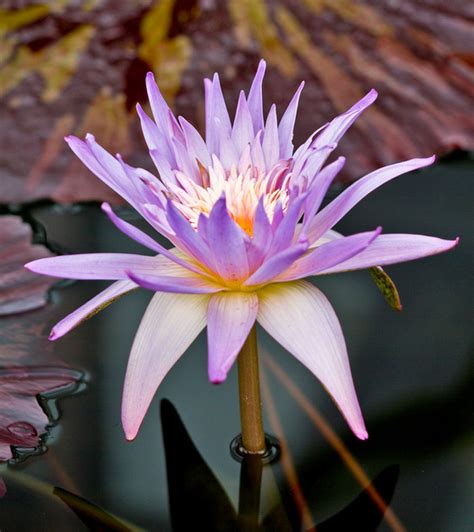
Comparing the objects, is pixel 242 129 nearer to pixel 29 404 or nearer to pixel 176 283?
pixel 176 283

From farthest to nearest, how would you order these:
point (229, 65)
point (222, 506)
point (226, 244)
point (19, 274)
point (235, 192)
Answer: point (229, 65), point (19, 274), point (222, 506), point (235, 192), point (226, 244)

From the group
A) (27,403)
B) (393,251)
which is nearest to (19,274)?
(27,403)

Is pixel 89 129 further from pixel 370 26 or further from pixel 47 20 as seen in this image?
pixel 370 26

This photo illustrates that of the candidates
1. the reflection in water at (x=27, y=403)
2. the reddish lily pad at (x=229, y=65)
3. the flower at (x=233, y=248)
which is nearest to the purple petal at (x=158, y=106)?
the flower at (x=233, y=248)

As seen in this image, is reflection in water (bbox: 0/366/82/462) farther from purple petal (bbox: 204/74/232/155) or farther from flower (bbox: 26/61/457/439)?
purple petal (bbox: 204/74/232/155)

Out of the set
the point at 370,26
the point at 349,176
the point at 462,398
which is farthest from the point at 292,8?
the point at 462,398

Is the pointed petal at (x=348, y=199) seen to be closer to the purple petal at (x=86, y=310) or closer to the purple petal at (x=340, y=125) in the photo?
the purple petal at (x=340, y=125)

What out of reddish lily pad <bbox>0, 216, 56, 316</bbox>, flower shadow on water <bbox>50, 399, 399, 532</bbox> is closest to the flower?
flower shadow on water <bbox>50, 399, 399, 532</bbox>
